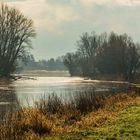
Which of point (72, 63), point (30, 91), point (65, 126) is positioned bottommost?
point (30, 91)

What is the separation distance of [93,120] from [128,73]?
8056 cm

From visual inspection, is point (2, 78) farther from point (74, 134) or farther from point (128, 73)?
point (74, 134)

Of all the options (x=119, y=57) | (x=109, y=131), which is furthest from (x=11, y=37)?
(x=109, y=131)

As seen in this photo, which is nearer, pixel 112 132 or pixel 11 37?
pixel 112 132

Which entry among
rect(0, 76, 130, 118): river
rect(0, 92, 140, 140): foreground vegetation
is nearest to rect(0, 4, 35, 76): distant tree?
rect(0, 76, 130, 118): river

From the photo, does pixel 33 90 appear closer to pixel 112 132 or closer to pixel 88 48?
pixel 112 132

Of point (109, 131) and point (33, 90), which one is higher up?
point (109, 131)

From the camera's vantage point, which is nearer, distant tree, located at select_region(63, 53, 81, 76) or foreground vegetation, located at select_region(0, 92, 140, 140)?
foreground vegetation, located at select_region(0, 92, 140, 140)

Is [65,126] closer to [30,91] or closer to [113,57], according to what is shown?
[30,91]

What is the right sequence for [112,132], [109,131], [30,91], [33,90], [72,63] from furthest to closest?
[72,63] → [33,90] → [30,91] → [109,131] → [112,132]

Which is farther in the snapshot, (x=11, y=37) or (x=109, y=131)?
(x=11, y=37)

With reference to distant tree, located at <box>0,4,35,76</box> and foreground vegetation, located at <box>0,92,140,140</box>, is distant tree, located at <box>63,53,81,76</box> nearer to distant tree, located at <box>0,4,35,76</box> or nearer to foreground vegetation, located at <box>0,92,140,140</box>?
distant tree, located at <box>0,4,35,76</box>

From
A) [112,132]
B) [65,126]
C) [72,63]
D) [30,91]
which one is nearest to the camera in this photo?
[112,132]

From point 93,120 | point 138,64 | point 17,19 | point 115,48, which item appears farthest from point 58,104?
point 115,48
